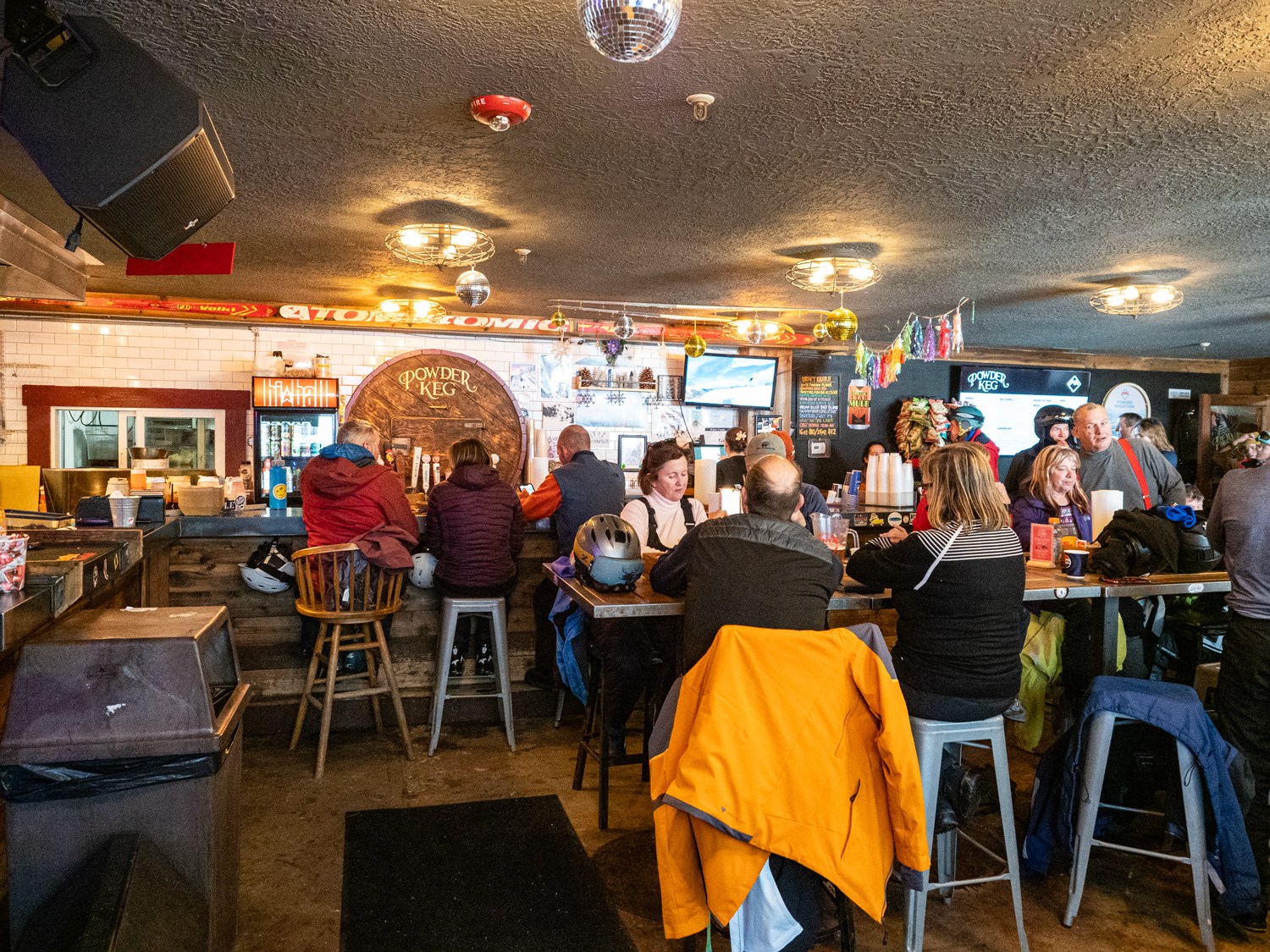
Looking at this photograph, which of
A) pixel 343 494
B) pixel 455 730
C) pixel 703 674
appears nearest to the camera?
pixel 703 674

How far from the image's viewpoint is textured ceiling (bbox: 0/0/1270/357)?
2.57 meters

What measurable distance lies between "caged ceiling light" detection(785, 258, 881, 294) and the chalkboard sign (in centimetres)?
370

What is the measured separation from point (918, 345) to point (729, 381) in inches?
86.7

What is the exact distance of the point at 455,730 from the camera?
15.4 feet

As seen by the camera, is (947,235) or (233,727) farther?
(947,235)

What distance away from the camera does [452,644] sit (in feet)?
14.3

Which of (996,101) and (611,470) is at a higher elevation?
(996,101)

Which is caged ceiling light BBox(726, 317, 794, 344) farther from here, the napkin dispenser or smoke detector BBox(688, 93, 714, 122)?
the napkin dispenser

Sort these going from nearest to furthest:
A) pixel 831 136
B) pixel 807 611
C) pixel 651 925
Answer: pixel 807 611 → pixel 651 925 → pixel 831 136

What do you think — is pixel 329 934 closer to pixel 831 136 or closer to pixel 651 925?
pixel 651 925

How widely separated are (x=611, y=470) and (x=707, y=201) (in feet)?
5.27

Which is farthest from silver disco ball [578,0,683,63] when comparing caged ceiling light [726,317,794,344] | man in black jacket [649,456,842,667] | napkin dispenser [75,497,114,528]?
caged ceiling light [726,317,794,344]

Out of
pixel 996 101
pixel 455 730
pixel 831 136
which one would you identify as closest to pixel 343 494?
pixel 455 730

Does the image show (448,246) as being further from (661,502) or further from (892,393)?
(892,393)
